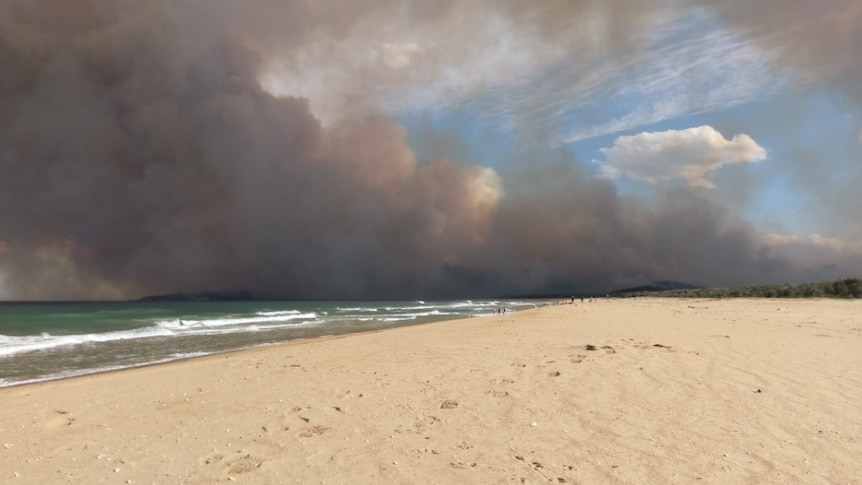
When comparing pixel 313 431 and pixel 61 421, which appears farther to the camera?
pixel 61 421

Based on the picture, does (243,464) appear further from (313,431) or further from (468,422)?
(468,422)

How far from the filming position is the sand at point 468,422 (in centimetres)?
→ 453

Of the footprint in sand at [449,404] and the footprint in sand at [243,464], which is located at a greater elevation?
the footprint in sand at [449,404]

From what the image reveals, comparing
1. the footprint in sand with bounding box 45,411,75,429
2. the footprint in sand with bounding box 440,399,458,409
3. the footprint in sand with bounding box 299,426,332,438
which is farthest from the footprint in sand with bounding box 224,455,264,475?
the footprint in sand with bounding box 45,411,75,429

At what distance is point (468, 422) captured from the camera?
5859 mm

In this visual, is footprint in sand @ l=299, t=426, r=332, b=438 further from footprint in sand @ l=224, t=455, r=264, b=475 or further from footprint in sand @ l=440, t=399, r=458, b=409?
footprint in sand @ l=440, t=399, r=458, b=409

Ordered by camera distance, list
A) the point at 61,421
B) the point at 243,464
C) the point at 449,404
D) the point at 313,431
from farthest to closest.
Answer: the point at 61,421, the point at 449,404, the point at 313,431, the point at 243,464

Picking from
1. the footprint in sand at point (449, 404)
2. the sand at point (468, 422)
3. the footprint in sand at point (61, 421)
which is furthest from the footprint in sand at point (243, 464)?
the footprint in sand at point (61, 421)

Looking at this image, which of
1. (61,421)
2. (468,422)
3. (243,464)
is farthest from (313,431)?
(61,421)

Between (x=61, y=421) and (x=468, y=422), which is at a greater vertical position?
(x=468, y=422)

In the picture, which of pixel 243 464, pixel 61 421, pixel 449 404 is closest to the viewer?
pixel 243 464

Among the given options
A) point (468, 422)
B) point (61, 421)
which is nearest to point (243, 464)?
point (468, 422)

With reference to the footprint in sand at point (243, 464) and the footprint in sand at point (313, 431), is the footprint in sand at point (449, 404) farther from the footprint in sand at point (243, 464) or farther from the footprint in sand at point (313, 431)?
the footprint in sand at point (243, 464)

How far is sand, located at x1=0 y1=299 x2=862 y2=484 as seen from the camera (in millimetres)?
4531
